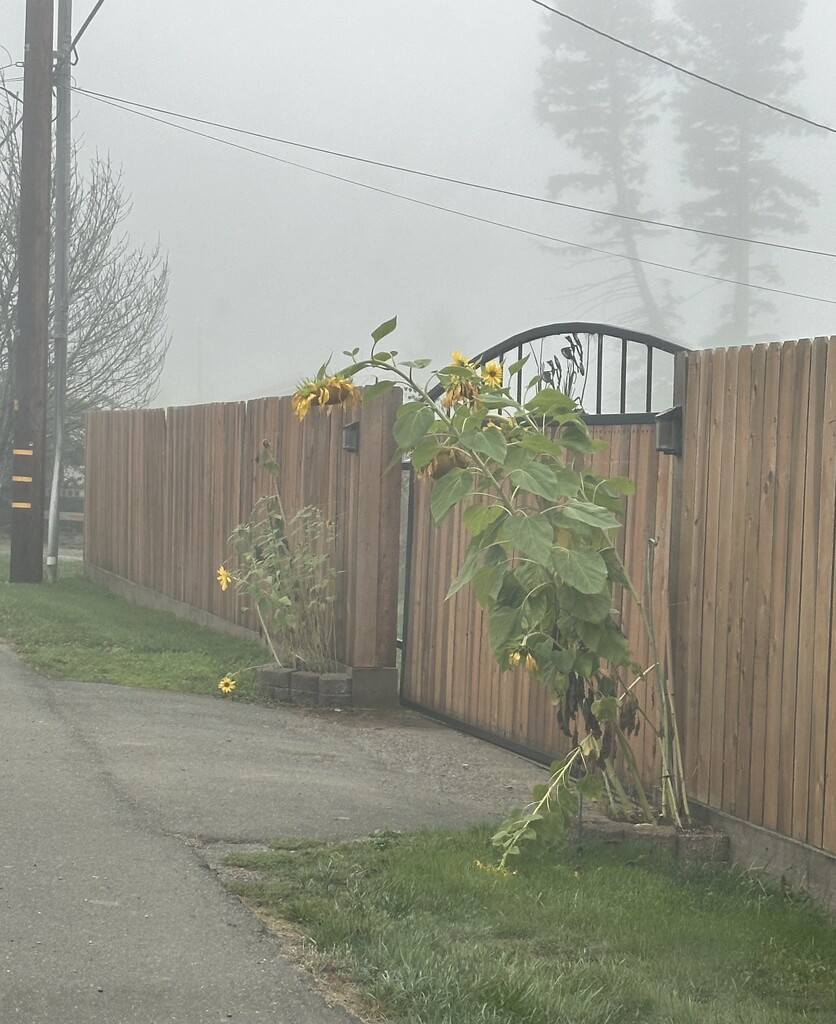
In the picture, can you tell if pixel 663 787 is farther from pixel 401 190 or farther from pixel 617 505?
pixel 401 190

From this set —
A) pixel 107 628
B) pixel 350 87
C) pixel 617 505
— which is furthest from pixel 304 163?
pixel 617 505

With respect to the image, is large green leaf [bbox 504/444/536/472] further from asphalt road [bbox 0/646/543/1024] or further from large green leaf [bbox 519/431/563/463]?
asphalt road [bbox 0/646/543/1024]

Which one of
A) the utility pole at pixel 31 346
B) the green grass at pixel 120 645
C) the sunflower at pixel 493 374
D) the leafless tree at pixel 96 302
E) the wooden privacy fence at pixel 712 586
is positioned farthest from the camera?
the leafless tree at pixel 96 302

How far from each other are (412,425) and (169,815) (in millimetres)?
1928

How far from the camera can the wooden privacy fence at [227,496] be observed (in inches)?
369

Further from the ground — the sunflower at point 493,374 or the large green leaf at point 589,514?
the sunflower at point 493,374

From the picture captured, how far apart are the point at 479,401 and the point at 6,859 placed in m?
2.38

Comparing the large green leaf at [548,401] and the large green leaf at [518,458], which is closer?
the large green leaf at [518,458]

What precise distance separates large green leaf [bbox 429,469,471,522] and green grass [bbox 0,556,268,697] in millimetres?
4444

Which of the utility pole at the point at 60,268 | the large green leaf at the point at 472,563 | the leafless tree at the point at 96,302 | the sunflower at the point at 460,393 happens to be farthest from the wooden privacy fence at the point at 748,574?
the leafless tree at the point at 96,302

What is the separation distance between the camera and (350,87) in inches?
3024

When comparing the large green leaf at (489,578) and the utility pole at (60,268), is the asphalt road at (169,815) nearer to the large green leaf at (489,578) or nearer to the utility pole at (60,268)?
the large green leaf at (489,578)

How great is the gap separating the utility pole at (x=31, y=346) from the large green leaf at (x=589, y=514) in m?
11.6

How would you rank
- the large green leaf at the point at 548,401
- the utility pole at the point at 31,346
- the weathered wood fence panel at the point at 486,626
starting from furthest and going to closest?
the utility pole at the point at 31,346, the weathered wood fence panel at the point at 486,626, the large green leaf at the point at 548,401
